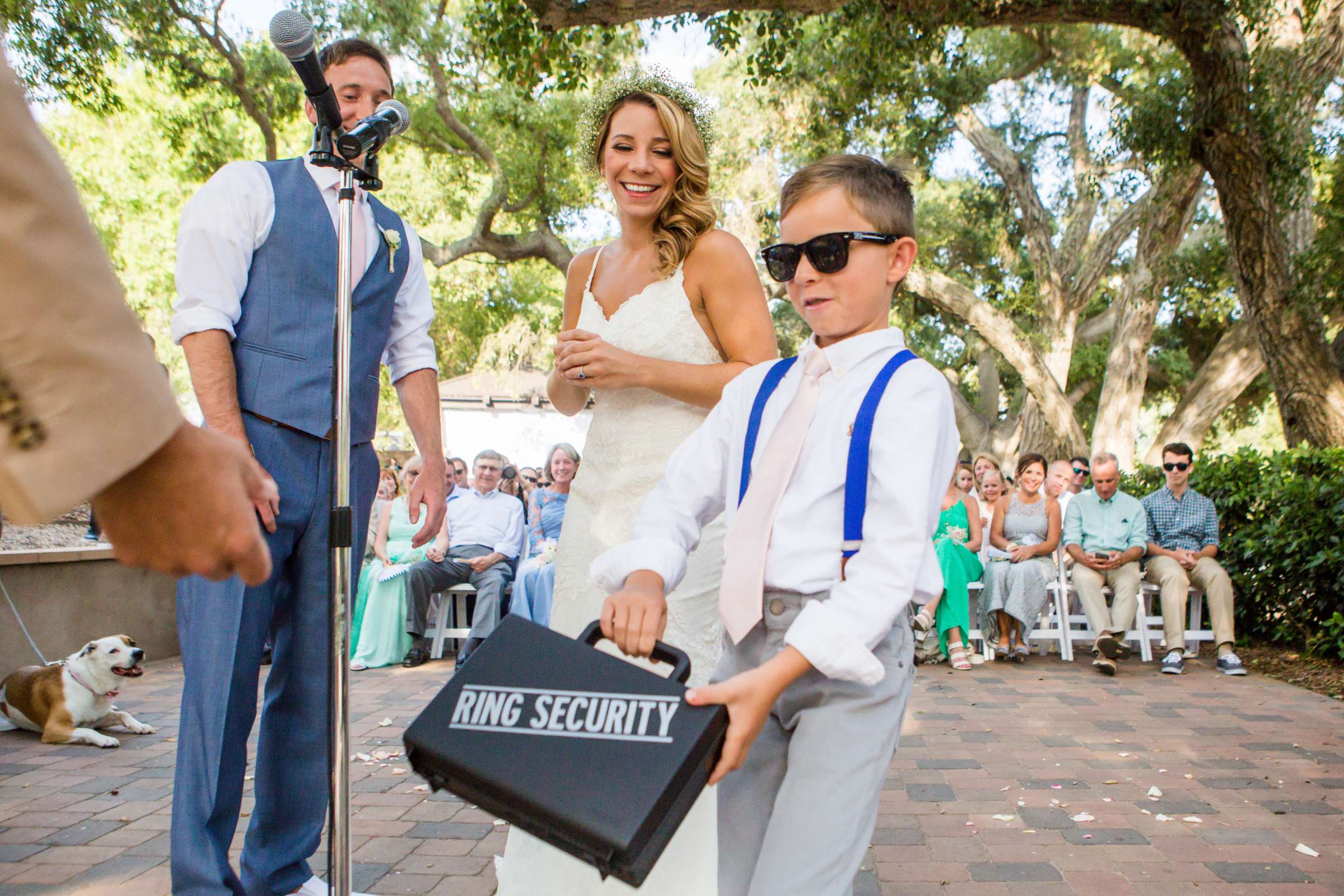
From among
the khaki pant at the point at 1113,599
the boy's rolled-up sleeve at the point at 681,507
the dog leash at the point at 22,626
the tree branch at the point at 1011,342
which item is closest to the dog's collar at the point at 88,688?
the dog leash at the point at 22,626

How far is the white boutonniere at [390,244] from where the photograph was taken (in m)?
3.13

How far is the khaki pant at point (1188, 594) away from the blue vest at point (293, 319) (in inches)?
290

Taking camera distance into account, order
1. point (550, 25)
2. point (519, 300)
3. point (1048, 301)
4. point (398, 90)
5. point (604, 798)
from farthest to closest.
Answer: point (519, 300) < point (1048, 301) < point (398, 90) < point (550, 25) < point (604, 798)

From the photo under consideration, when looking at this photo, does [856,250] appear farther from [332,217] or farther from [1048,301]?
[1048,301]

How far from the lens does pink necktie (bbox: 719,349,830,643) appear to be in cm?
190

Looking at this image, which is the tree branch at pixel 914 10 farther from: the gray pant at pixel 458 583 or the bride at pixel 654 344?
the bride at pixel 654 344

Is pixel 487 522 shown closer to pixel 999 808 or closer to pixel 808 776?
pixel 999 808

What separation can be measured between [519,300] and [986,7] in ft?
58.6

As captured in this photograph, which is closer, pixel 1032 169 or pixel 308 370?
pixel 308 370

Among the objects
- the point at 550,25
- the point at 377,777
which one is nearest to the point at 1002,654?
the point at 377,777

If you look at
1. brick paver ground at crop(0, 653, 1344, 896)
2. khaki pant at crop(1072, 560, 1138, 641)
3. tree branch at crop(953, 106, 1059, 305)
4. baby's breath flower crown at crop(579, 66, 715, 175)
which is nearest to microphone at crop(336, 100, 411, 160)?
baby's breath flower crown at crop(579, 66, 715, 175)

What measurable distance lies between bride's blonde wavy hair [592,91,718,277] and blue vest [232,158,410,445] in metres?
0.91

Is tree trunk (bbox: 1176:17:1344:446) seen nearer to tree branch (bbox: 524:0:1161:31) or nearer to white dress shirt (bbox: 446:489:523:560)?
tree branch (bbox: 524:0:1161:31)

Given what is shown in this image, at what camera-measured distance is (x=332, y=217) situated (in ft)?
9.56
